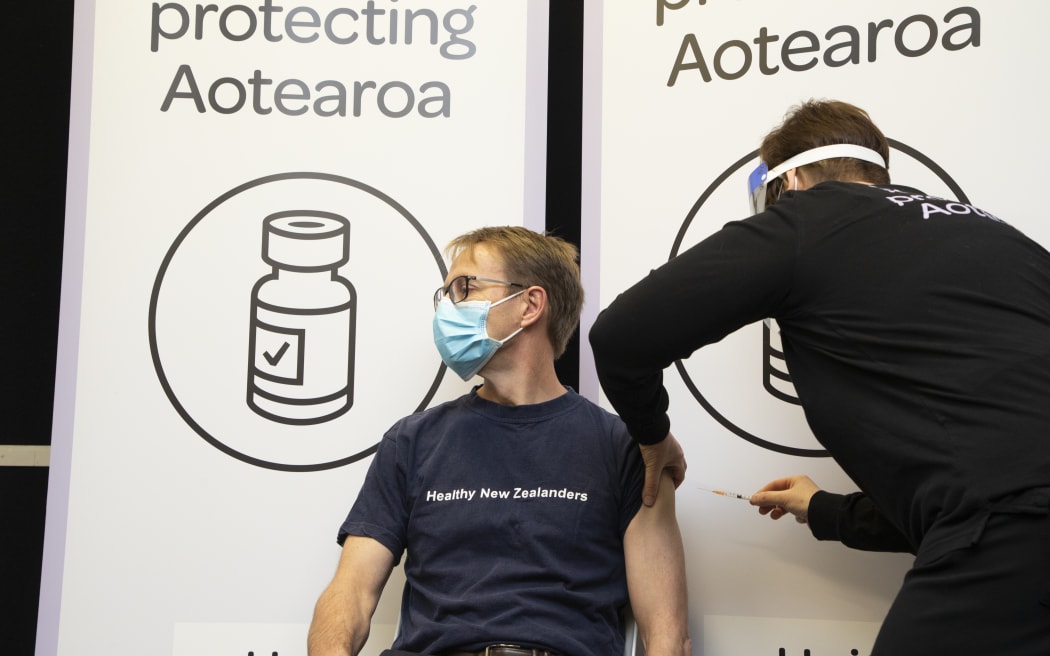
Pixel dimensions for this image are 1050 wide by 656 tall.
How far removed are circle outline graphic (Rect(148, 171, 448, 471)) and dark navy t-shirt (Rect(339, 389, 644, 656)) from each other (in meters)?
0.23

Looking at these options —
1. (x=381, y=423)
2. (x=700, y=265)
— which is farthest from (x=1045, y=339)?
(x=381, y=423)

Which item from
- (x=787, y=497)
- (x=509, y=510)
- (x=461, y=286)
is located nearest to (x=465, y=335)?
(x=461, y=286)

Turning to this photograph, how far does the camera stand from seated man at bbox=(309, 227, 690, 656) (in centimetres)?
207

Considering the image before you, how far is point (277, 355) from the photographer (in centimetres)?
256

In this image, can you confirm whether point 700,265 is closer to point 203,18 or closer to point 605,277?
point 605,277

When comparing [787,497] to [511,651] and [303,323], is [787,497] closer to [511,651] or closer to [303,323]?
[511,651]

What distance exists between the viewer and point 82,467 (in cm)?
252

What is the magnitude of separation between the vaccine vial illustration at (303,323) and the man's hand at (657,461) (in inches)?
33.0

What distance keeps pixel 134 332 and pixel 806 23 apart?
185 cm

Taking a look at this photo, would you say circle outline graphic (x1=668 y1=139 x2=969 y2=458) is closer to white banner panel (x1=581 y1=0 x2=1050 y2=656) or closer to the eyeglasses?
white banner panel (x1=581 y1=0 x2=1050 y2=656)

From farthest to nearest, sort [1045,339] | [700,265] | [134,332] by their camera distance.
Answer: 1. [134,332]
2. [700,265]
3. [1045,339]

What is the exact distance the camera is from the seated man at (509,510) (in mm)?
2074

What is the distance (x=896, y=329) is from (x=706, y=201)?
101 centimetres

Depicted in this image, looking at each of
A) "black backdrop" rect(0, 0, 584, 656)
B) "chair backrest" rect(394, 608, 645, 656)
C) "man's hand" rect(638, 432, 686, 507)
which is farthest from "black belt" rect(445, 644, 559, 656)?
"black backdrop" rect(0, 0, 584, 656)
